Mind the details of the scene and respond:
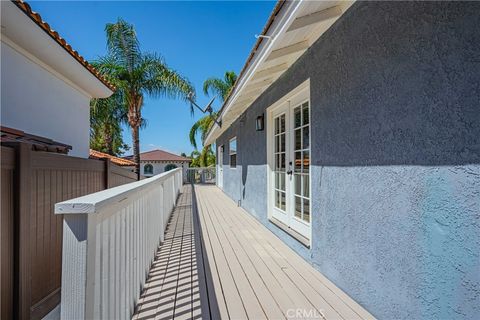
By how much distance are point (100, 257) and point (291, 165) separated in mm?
3436

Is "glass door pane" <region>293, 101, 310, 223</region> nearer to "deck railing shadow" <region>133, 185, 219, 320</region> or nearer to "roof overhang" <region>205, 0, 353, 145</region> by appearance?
"roof overhang" <region>205, 0, 353, 145</region>

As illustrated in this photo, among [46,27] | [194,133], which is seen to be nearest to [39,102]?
[46,27]

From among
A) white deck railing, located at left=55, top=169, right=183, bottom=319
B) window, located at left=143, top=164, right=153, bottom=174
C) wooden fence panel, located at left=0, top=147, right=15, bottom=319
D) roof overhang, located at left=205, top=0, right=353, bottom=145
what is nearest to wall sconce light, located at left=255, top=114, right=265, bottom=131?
roof overhang, located at left=205, top=0, right=353, bottom=145

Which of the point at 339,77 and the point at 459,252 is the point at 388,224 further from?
the point at 339,77

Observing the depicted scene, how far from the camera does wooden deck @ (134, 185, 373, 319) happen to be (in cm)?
250

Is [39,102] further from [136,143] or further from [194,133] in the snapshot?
[194,133]

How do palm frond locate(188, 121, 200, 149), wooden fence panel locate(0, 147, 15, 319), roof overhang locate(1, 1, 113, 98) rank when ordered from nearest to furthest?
1. wooden fence panel locate(0, 147, 15, 319)
2. roof overhang locate(1, 1, 113, 98)
3. palm frond locate(188, 121, 200, 149)

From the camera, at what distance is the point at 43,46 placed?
410cm

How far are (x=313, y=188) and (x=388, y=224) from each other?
1.33m

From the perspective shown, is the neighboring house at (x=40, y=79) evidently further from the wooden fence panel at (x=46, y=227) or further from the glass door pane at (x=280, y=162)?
the glass door pane at (x=280, y=162)

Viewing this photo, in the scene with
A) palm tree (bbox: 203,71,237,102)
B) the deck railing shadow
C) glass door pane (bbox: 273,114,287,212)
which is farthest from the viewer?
palm tree (bbox: 203,71,237,102)

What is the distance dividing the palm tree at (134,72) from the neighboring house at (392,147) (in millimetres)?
9049

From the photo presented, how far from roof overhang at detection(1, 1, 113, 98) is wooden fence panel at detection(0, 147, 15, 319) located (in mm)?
2004

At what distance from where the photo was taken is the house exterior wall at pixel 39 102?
13.2 ft
